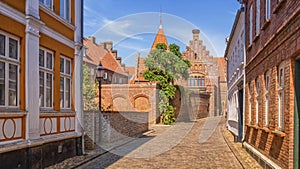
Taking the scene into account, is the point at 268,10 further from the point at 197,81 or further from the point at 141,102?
the point at 197,81

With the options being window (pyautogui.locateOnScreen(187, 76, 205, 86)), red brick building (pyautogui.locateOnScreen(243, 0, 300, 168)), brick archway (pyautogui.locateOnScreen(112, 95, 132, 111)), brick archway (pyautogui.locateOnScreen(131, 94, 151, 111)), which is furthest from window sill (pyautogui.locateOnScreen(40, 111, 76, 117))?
window (pyautogui.locateOnScreen(187, 76, 205, 86))

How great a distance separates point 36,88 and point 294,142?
6.19 m

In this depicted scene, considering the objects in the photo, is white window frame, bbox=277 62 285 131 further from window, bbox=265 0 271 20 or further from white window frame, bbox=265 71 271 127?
window, bbox=265 0 271 20

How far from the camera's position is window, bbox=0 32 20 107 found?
26.4 feet

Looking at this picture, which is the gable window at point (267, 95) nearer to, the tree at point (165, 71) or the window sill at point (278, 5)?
the window sill at point (278, 5)

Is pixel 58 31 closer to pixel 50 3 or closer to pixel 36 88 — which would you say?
pixel 50 3

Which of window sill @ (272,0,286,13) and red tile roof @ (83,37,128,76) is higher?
red tile roof @ (83,37,128,76)

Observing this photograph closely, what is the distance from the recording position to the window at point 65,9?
11547mm

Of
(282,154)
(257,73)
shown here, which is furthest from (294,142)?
(257,73)

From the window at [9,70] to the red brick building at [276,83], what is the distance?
5.95 metres

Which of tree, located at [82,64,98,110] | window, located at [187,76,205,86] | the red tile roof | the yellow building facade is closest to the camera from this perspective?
the yellow building facade

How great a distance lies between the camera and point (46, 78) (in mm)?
10383

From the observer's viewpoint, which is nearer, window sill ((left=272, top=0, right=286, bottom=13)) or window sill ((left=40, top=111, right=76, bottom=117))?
window sill ((left=272, top=0, right=286, bottom=13))

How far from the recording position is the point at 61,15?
1151 cm
